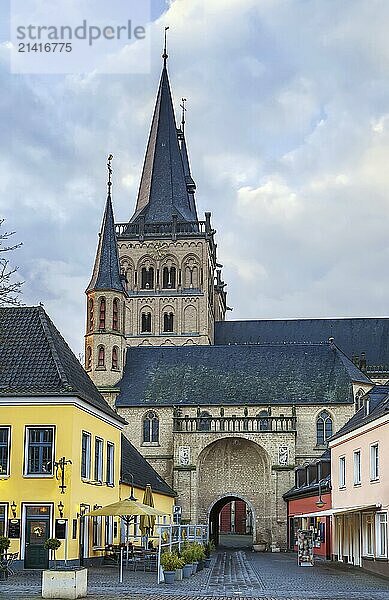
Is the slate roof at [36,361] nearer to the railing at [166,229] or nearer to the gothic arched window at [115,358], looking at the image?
the gothic arched window at [115,358]

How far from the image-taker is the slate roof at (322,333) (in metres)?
83.9

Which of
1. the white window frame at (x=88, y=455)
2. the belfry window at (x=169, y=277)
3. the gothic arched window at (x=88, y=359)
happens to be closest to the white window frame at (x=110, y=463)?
the white window frame at (x=88, y=455)

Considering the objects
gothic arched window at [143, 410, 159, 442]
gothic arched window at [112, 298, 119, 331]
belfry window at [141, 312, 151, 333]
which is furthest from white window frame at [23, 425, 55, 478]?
belfry window at [141, 312, 151, 333]

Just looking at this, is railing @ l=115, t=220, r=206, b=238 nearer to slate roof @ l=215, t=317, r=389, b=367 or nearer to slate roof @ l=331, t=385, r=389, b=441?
slate roof @ l=215, t=317, r=389, b=367

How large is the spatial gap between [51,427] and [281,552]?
3077 cm

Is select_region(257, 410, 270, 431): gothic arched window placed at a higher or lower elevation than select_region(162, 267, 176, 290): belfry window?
lower

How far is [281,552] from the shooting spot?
59500 mm

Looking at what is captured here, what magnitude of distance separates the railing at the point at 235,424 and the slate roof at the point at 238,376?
2.20m

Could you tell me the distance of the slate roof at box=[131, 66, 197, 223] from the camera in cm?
8875

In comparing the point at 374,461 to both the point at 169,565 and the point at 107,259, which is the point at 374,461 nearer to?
the point at 169,565

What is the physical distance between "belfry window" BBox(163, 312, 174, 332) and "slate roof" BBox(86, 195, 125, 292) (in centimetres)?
1202

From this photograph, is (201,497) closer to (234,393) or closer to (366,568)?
(234,393)

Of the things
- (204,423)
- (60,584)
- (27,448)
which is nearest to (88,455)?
(27,448)

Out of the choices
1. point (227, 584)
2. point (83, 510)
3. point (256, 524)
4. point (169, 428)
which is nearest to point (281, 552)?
point (256, 524)
